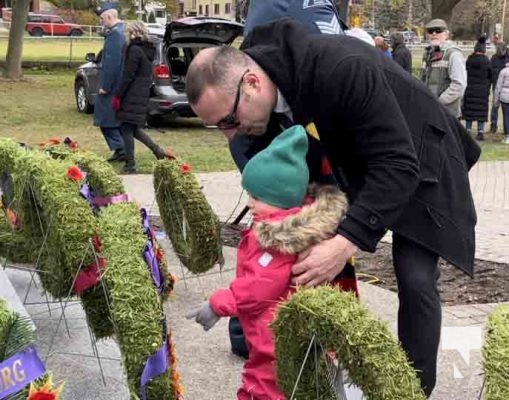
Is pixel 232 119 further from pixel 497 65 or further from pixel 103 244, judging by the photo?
pixel 497 65

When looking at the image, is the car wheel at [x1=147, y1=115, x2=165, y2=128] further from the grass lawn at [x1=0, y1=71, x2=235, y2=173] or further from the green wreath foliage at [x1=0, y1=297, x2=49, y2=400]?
the green wreath foliage at [x1=0, y1=297, x2=49, y2=400]

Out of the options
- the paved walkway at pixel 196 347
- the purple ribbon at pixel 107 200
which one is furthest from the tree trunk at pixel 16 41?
the purple ribbon at pixel 107 200

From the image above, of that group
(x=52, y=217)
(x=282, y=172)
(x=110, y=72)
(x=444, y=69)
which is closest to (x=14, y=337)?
(x=282, y=172)

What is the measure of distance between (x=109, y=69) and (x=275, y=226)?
7.39 m

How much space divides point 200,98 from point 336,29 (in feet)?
3.88

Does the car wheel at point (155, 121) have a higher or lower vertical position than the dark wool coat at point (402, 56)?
lower

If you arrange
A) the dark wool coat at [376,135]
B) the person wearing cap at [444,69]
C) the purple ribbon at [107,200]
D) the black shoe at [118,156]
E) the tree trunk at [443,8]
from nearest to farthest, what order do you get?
the dark wool coat at [376,135]
the purple ribbon at [107,200]
the person wearing cap at [444,69]
the black shoe at [118,156]
the tree trunk at [443,8]

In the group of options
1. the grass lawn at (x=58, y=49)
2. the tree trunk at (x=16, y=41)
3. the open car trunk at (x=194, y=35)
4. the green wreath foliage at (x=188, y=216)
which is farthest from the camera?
the grass lawn at (x=58, y=49)

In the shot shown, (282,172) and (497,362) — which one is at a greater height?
(282,172)

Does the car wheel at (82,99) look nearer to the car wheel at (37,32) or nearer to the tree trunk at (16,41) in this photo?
the tree trunk at (16,41)

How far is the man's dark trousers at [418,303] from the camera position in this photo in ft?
9.09

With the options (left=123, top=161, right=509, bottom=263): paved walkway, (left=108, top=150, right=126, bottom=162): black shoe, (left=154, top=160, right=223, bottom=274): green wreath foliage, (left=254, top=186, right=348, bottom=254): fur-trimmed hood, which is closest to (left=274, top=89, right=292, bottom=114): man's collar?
(left=254, top=186, right=348, bottom=254): fur-trimmed hood

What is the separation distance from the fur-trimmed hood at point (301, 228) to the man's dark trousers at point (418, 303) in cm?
32

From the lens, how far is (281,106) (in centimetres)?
257
